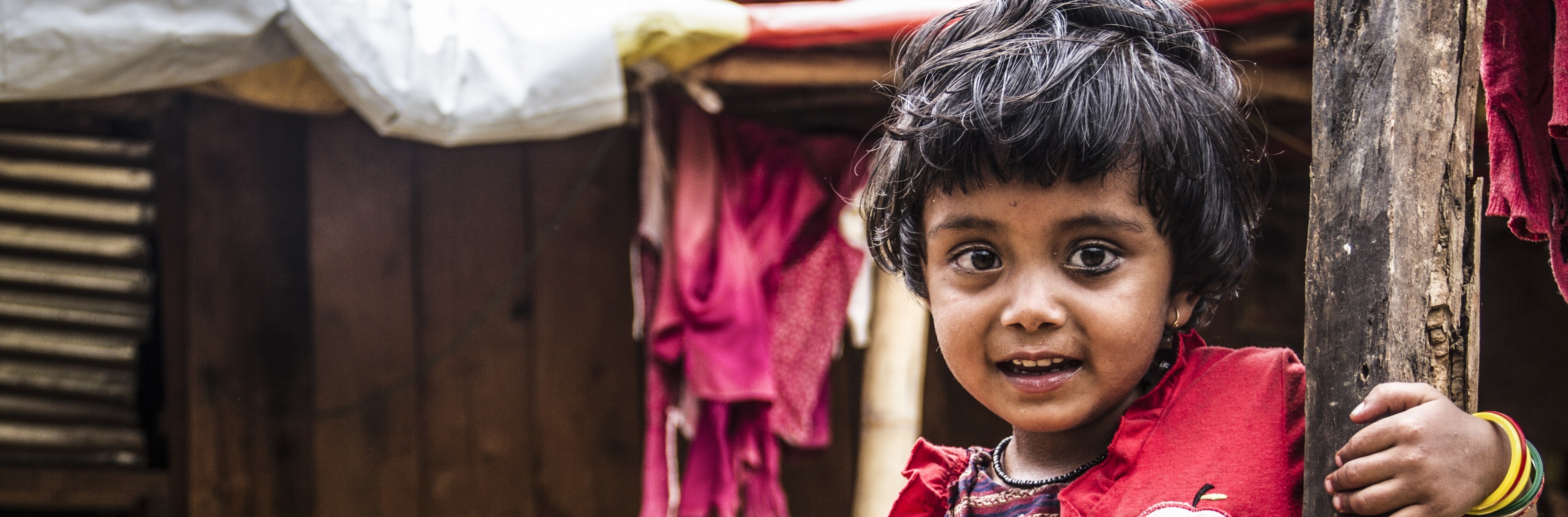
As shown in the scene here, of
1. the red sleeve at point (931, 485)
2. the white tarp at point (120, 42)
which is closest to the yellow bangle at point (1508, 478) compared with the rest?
the red sleeve at point (931, 485)

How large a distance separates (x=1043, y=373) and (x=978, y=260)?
15 cm

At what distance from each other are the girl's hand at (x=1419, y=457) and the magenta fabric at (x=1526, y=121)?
1.01 feet

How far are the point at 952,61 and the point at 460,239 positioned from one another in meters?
2.63

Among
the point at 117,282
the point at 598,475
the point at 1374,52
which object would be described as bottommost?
the point at 598,475

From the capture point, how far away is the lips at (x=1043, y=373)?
1.23 metres

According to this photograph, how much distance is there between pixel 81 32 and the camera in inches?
83.7

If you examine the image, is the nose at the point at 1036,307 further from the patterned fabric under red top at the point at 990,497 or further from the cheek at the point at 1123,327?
the patterned fabric under red top at the point at 990,497

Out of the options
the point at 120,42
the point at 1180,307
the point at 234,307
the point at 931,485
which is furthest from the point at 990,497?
the point at 234,307

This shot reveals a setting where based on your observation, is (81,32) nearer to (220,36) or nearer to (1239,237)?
(220,36)

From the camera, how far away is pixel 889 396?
2.81 meters

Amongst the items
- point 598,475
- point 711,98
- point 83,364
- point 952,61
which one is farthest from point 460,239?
point 952,61

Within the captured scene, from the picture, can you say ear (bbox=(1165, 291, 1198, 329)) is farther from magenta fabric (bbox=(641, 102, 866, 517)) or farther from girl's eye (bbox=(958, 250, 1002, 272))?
magenta fabric (bbox=(641, 102, 866, 517))

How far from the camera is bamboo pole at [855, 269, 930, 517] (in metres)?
2.79

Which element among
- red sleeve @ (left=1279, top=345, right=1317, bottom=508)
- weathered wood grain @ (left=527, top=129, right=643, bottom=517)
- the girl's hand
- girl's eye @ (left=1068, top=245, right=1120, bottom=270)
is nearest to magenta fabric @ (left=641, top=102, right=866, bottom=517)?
weathered wood grain @ (left=527, top=129, right=643, bottom=517)
